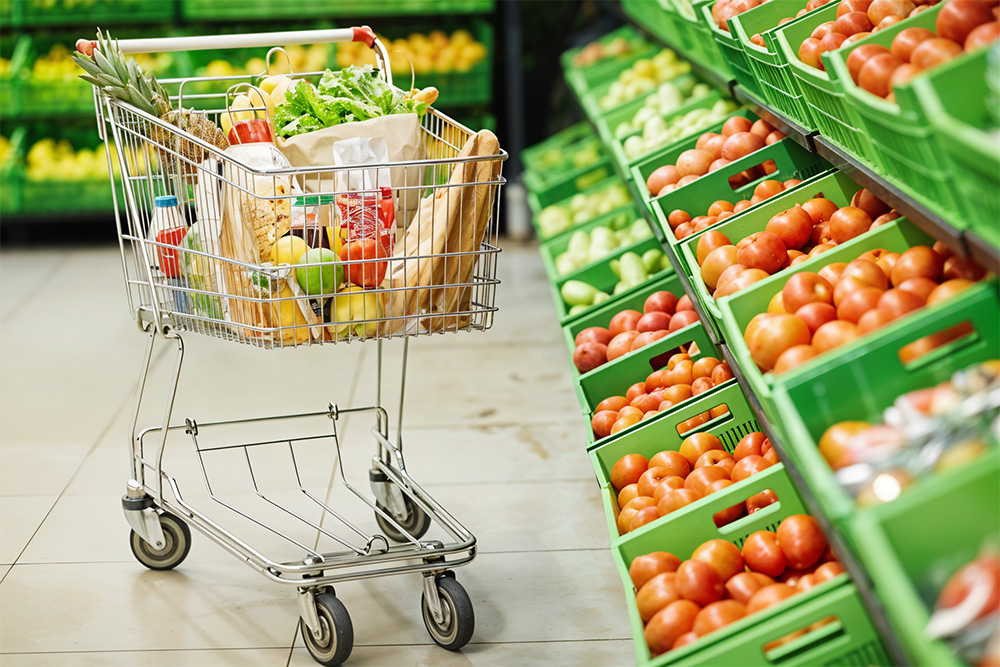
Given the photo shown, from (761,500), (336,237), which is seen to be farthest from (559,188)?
(761,500)

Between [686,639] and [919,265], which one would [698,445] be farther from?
[919,265]

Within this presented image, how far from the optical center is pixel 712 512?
202 centimetres

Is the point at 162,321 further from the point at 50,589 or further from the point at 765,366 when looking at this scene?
the point at 765,366

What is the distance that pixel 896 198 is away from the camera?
1676 millimetres

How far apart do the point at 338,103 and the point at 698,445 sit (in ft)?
3.88

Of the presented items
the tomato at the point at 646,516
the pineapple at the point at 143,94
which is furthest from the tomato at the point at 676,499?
the pineapple at the point at 143,94

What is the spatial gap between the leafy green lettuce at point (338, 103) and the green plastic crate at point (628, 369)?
90 centimetres

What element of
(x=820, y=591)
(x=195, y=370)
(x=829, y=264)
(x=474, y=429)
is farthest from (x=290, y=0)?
(x=820, y=591)

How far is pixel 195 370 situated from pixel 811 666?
128 inches

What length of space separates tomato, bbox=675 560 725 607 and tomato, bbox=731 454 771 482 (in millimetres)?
310

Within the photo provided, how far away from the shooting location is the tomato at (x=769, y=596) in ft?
5.80

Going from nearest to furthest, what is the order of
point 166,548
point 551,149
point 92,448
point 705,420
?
point 705,420 → point 166,548 → point 92,448 → point 551,149

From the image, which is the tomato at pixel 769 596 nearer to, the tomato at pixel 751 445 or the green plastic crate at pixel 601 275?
the tomato at pixel 751 445

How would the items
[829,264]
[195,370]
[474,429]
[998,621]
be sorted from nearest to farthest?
[998,621], [829,264], [474,429], [195,370]
